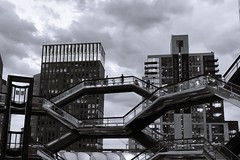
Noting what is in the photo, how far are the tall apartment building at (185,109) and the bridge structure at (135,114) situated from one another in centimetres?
1411

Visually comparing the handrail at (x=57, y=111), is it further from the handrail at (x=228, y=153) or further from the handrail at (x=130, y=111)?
the handrail at (x=228, y=153)

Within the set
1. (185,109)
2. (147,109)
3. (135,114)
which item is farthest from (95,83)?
(185,109)

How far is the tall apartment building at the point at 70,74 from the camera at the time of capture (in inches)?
4500

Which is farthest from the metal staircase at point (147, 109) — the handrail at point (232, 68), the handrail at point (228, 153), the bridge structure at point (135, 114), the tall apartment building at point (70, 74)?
the tall apartment building at point (70, 74)

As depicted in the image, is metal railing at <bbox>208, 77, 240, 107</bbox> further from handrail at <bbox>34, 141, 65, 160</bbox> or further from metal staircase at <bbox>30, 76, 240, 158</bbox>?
handrail at <bbox>34, 141, 65, 160</bbox>

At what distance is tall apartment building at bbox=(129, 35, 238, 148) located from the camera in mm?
40031

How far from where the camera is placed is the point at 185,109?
40.2 m

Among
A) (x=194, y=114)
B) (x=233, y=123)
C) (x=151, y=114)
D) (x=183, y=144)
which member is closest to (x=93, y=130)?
(x=151, y=114)

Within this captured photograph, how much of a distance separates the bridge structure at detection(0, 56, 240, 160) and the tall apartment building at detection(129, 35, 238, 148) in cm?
1411

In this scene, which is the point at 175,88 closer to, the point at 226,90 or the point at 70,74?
the point at 226,90

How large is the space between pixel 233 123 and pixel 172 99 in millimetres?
90183

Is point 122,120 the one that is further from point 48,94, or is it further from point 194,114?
point 48,94

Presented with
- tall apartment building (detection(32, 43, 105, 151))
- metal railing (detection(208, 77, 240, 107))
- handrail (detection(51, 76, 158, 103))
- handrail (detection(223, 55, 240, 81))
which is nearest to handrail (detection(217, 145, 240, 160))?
metal railing (detection(208, 77, 240, 107))

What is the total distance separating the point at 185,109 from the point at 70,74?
84.0 meters
